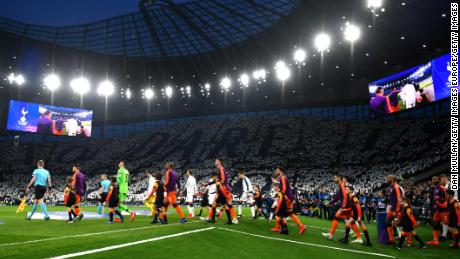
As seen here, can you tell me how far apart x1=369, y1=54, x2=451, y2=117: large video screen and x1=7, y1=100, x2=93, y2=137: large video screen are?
3949cm

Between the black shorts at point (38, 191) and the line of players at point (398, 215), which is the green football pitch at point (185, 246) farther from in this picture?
the black shorts at point (38, 191)

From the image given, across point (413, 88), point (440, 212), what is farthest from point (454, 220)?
point (413, 88)

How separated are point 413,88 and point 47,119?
4552 centimetres

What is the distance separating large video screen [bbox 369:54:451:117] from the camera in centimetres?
2988

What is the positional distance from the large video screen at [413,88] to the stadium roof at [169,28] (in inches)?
491

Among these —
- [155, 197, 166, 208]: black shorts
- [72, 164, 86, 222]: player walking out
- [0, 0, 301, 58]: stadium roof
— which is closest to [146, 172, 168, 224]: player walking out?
[155, 197, 166, 208]: black shorts

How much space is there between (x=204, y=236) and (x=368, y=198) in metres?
16.3

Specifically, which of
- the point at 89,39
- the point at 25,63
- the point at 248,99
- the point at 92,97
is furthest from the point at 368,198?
the point at 92,97

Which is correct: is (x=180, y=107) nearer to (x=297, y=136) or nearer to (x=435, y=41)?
(x=297, y=136)

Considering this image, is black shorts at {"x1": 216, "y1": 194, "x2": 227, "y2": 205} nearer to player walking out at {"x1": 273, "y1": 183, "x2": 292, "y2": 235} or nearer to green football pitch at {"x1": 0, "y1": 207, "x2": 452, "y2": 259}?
green football pitch at {"x1": 0, "y1": 207, "x2": 452, "y2": 259}

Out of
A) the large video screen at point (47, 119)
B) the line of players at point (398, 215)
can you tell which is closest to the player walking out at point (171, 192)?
the line of players at point (398, 215)

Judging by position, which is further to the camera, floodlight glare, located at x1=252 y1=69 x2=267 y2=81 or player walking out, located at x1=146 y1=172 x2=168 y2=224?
floodlight glare, located at x1=252 y1=69 x2=267 y2=81

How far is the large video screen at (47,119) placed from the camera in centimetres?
4753

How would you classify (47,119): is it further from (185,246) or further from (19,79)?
(185,246)
